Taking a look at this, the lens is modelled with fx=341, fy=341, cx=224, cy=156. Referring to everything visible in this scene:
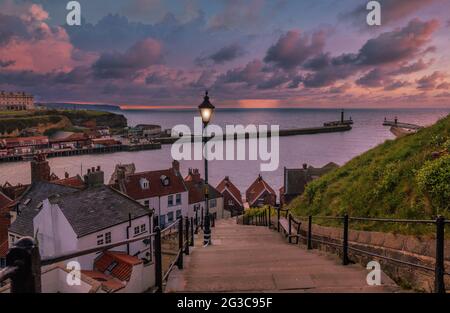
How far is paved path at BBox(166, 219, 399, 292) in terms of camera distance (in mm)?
5422

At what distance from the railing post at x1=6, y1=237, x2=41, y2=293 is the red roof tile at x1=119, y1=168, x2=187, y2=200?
107ft

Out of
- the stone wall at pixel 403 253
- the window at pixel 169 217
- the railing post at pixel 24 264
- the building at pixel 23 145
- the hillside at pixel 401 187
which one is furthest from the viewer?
the building at pixel 23 145

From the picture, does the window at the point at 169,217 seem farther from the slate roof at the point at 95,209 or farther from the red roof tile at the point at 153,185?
the slate roof at the point at 95,209

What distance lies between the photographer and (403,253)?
6.50m

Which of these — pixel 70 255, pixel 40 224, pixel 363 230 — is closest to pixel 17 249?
pixel 70 255

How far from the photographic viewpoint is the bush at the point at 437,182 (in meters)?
7.44

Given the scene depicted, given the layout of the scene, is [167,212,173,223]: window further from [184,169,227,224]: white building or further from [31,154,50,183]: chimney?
[31,154,50,183]: chimney

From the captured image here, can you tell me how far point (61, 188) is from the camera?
1013 inches

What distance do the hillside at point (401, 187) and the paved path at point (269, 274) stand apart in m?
1.92

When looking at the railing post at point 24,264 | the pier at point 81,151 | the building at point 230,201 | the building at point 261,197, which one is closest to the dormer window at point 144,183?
the building at point 230,201
